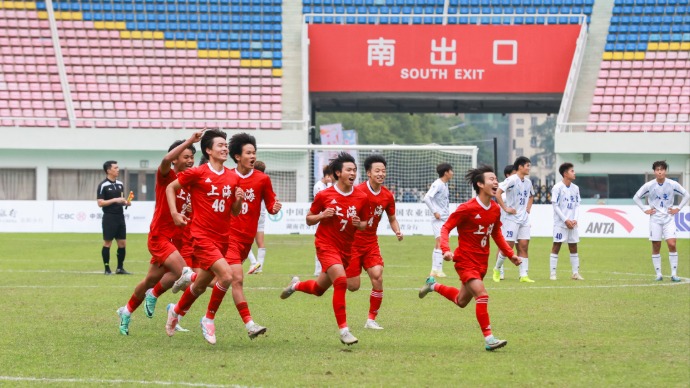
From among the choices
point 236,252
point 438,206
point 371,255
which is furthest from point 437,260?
point 236,252

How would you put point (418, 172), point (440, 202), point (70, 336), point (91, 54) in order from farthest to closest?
point (91, 54)
point (418, 172)
point (440, 202)
point (70, 336)

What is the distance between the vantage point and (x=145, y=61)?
43156 millimetres

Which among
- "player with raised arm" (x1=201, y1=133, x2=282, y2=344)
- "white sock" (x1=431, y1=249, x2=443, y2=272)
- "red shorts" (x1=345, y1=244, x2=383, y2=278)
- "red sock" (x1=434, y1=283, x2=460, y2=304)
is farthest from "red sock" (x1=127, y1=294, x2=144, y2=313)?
"white sock" (x1=431, y1=249, x2=443, y2=272)

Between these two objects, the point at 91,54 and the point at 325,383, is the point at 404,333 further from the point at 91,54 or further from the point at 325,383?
the point at 91,54

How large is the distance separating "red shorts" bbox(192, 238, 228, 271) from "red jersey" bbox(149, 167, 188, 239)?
3.22 ft

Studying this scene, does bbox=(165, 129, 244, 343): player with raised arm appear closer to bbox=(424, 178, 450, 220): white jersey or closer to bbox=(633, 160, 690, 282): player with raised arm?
bbox=(424, 178, 450, 220): white jersey

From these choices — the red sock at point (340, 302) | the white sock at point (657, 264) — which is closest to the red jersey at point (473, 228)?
the red sock at point (340, 302)

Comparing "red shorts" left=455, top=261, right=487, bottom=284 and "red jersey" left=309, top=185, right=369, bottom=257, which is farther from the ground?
"red jersey" left=309, top=185, right=369, bottom=257

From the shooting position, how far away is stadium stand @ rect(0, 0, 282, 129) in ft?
137

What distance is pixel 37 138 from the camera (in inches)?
1574

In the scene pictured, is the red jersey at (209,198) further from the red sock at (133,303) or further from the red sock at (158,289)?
the red sock at (158,289)

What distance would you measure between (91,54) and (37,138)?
15.6ft

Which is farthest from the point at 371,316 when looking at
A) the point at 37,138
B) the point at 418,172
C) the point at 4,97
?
the point at 4,97

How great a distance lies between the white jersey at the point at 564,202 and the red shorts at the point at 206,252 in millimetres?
10314
